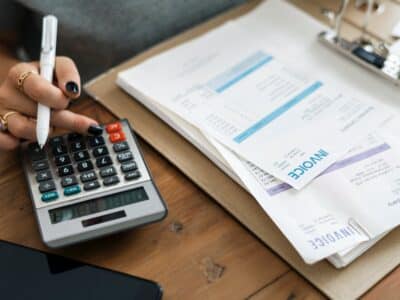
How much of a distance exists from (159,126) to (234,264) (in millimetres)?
217

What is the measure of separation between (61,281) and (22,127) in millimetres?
196

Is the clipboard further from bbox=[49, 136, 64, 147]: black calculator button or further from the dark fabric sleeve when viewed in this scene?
the dark fabric sleeve

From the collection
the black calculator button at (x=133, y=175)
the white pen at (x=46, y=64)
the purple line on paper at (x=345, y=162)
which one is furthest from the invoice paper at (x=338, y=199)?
the white pen at (x=46, y=64)

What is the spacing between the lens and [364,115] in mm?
740

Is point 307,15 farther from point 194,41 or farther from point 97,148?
point 97,148

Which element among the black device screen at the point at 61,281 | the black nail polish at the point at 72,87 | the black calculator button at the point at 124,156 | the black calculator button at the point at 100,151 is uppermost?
the black nail polish at the point at 72,87

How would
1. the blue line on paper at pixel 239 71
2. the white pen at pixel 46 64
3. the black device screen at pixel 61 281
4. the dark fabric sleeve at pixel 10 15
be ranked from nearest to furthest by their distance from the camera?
the black device screen at pixel 61 281
the white pen at pixel 46 64
the blue line on paper at pixel 239 71
the dark fabric sleeve at pixel 10 15

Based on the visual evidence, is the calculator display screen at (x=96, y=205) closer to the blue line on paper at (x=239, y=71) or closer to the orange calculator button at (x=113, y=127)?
the orange calculator button at (x=113, y=127)

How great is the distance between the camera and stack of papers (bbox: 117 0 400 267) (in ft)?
2.07

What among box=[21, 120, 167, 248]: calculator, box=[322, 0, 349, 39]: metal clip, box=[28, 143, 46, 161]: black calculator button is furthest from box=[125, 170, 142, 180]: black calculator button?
box=[322, 0, 349, 39]: metal clip

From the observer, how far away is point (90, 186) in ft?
2.14

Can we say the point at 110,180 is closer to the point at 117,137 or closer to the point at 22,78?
the point at 117,137

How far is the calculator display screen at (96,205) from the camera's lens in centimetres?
63

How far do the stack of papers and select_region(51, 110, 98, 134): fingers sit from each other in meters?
0.10
